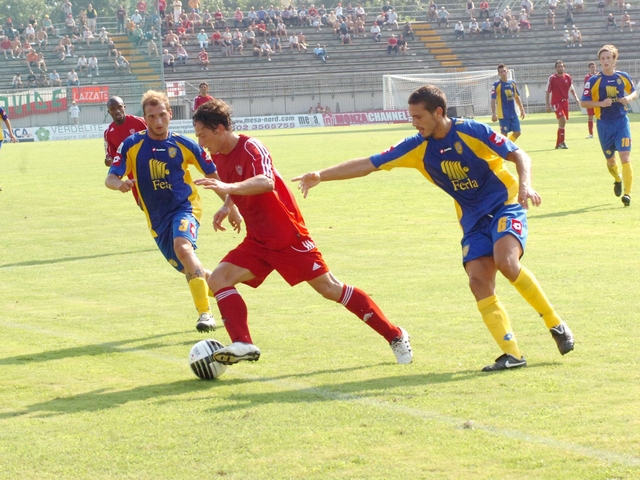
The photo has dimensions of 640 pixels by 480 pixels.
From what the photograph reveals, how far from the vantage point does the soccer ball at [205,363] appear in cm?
652

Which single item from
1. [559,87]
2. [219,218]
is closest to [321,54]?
[559,87]

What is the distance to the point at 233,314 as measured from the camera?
667 cm

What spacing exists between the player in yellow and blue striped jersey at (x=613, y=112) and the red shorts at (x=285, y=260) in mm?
9445

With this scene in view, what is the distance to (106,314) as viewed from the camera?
9164mm

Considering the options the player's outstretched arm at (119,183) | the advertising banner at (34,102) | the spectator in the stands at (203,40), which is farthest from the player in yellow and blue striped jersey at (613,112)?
the spectator in the stands at (203,40)

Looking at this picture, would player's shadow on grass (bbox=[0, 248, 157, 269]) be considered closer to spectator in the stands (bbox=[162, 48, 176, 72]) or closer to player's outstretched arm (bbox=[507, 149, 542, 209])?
player's outstretched arm (bbox=[507, 149, 542, 209])

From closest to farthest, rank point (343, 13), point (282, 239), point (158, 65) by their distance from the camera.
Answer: point (282, 239), point (158, 65), point (343, 13)

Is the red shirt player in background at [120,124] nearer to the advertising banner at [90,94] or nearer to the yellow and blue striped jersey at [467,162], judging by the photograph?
the yellow and blue striped jersey at [467,162]

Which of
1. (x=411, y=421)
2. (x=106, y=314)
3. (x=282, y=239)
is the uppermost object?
(x=282, y=239)

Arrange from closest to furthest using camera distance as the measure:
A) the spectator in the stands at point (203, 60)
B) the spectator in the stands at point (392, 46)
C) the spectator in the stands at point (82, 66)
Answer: the spectator in the stands at point (82, 66) < the spectator in the stands at point (203, 60) < the spectator in the stands at point (392, 46)

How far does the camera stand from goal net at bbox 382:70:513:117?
52812mm

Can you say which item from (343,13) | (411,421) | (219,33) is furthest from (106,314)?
(343,13)

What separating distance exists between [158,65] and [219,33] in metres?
9.72

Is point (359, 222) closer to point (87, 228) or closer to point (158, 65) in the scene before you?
point (87, 228)
